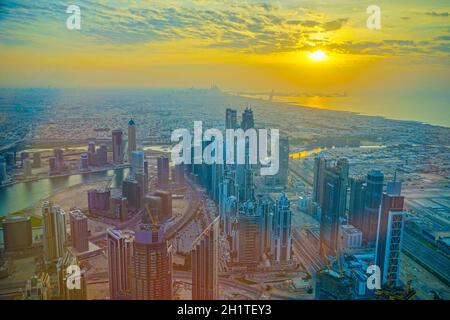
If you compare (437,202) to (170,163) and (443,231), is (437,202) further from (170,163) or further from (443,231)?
(170,163)

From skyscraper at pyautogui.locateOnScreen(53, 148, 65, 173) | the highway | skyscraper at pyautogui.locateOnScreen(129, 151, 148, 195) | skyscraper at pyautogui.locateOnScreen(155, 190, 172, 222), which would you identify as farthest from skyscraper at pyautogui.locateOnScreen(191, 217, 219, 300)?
skyscraper at pyautogui.locateOnScreen(53, 148, 65, 173)

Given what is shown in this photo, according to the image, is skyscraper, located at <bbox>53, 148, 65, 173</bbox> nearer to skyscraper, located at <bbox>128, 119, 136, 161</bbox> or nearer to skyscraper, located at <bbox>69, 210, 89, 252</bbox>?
skyscraper, located at <bbox>128, 119, 136, 161</bbox>

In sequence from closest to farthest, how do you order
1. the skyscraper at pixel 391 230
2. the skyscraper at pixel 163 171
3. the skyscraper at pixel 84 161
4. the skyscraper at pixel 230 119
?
the skyscraper at pixel 391 230
the skyscraper at pixel 230 119
the skyscraper at pixel 163 171
the skyscraper at pixel 84 161

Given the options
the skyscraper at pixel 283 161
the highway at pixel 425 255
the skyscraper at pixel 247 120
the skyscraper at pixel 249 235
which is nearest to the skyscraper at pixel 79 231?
the skyscraper at pixel 249 235

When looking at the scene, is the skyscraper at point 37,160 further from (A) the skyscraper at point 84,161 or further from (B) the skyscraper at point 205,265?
(B) the skyscraper at point 205,265

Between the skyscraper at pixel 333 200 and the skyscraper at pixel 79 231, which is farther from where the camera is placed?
the skyscraper at pixel 333 200

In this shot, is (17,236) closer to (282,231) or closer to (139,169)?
(139,169)

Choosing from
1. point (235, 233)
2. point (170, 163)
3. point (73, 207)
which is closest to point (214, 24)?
point (170, 163)
